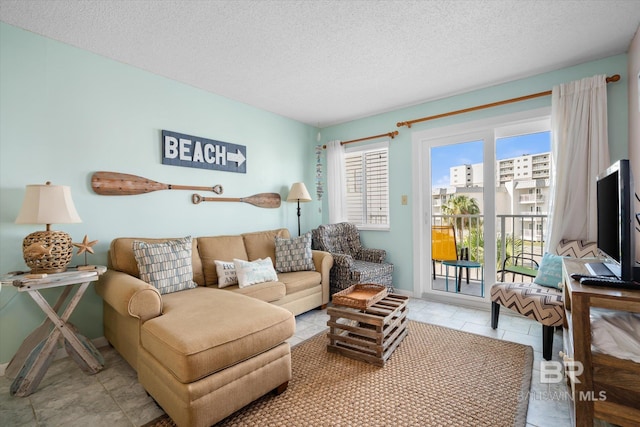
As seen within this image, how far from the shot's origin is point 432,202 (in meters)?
3.70

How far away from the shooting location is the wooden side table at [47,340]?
183 centimetres

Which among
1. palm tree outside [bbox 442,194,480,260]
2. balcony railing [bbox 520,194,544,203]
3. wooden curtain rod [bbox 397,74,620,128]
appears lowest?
palm tree outside [bbox 442,194,480,260]

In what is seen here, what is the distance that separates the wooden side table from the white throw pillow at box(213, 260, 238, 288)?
90 centimetres

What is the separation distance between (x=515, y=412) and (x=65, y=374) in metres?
2.94

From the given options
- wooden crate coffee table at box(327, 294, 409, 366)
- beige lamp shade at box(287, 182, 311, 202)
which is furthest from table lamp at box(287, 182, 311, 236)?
wooden crate coffee table at box(327, 294, 409, 366)

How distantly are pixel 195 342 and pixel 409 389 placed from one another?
1338 mm

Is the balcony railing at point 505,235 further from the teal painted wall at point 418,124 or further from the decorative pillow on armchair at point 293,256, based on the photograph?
the decorative pillow on armchair at point 293,256

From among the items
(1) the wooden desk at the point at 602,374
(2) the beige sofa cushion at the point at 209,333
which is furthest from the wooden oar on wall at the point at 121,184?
(1) the wooden desk at the point at 602,374

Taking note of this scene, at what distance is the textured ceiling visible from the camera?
1.95m

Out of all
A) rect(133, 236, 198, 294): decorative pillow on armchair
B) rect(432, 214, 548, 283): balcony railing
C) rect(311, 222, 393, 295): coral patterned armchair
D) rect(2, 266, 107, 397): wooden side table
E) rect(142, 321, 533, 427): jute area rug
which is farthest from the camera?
rect(432, 214, 548, 283): balcony railing

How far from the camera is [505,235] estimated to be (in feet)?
11.4

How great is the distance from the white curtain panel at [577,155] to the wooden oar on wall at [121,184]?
3780 millimetres

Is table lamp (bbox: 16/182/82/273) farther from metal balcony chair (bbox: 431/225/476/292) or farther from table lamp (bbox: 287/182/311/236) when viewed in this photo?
metal balcony chair (bbox: 431/225/476/292)

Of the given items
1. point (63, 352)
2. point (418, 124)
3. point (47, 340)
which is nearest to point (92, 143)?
point (47, 340)
